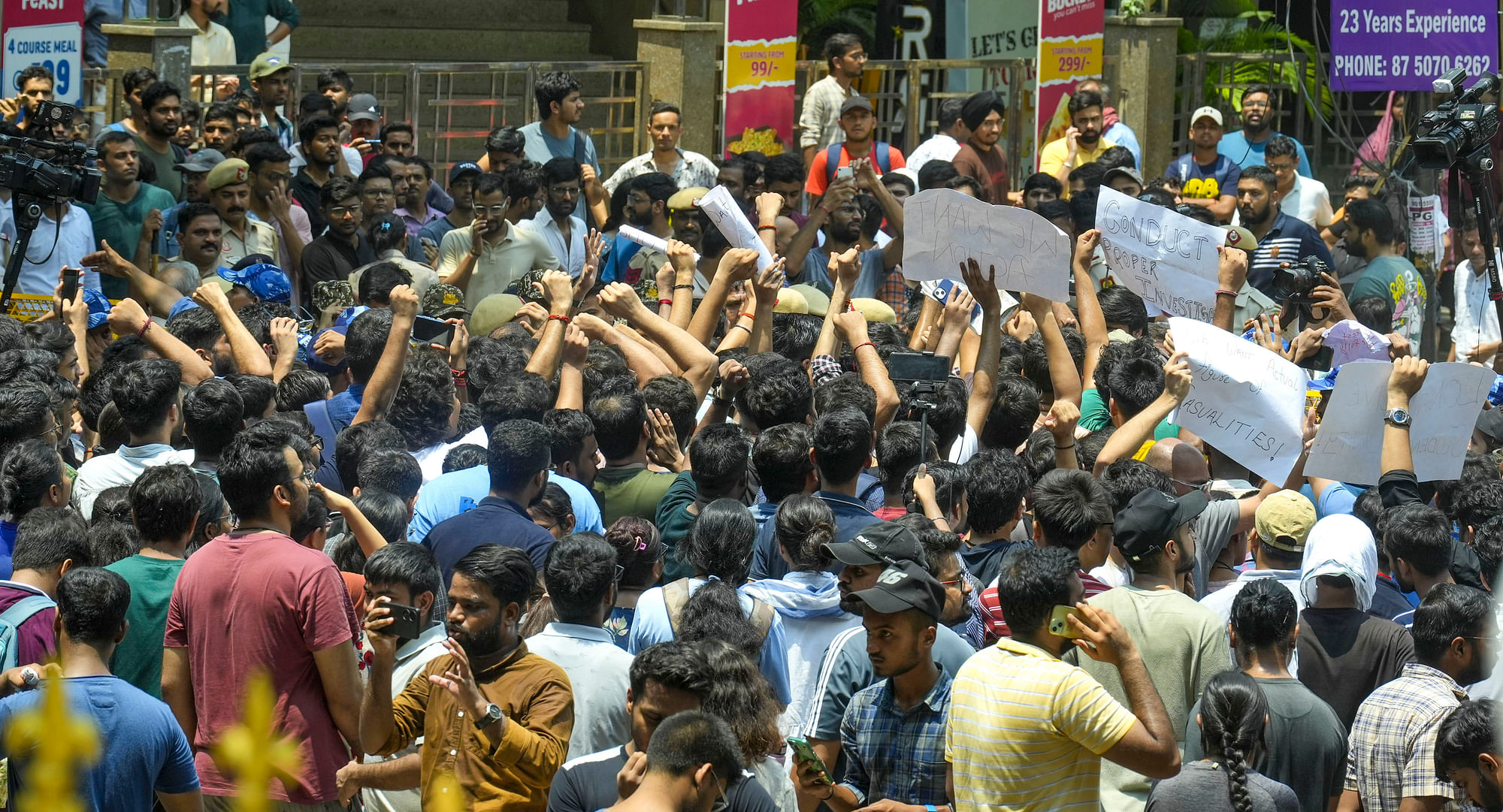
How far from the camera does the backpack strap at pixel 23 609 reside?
4066 mm

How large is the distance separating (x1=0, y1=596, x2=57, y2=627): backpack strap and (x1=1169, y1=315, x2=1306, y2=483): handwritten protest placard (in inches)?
147

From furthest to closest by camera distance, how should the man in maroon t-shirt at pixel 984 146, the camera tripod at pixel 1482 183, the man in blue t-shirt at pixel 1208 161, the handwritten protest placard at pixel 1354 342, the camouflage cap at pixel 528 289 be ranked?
the man in blue t-shirt at pixel 1208 161
the man in maroon t-shirt at pixel 984 146
the camouflage cap at pixel 528 289
the camera tripod at pixel 1482 183
the handwritten protest placard at pixel 1354 342

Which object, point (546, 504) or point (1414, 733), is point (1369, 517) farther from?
point (546, 504)

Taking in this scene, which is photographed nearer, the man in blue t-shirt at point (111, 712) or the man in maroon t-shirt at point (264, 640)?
the man in blue t-shirt at point (111, 712)

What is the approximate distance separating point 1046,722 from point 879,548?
724 mm

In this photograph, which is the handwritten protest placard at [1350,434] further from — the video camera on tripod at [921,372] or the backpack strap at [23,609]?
the backpack strap at [23,609]

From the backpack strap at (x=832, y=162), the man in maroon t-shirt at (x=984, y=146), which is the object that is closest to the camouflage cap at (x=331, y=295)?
the backpack strap at (x=832, y=162)

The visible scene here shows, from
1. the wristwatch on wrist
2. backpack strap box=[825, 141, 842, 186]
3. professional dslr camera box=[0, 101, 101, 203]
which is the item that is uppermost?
backpack strap box=[825, 141, 842, 186]

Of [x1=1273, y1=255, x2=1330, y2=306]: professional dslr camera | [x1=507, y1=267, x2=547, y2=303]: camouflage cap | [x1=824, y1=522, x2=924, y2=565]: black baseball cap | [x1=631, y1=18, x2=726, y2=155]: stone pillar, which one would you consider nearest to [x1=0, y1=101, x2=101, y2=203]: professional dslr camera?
[x1=507, y1=267, x2=547, y2=303]: camouflage cap

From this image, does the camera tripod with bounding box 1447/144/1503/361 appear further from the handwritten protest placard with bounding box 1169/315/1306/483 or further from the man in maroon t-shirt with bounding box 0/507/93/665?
the man in maroon t-shirt with bounding box 0/507/93/665

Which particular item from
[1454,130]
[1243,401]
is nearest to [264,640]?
[1243,401]

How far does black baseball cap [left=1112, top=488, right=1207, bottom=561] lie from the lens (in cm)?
432

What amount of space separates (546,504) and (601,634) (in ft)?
3.26

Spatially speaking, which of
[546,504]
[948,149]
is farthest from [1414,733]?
[948,149]
